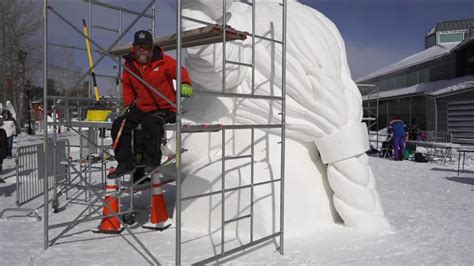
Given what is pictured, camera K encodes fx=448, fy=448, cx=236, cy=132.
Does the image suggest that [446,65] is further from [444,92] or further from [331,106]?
[331,106]

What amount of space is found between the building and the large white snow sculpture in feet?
43.9

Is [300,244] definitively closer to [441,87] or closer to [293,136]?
[293,136]

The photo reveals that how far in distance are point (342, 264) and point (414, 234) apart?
6.17 ft

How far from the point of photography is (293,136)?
638cm

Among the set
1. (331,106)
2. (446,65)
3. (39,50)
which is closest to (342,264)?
(331,106)

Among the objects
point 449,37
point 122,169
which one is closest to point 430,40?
point 449,37

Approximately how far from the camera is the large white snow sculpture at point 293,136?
6.04 meters

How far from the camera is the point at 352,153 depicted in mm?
6320

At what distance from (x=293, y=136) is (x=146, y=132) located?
90.0 inches

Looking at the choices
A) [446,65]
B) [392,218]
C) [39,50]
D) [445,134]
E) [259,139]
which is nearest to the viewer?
[259,139]

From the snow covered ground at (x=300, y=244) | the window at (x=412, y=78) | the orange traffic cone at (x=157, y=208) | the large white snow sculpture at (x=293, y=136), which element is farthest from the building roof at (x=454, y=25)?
the orange traffic cone at (x=157, y=208)

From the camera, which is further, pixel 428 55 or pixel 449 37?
pixel 449 37

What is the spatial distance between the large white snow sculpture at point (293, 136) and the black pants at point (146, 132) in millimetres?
1103

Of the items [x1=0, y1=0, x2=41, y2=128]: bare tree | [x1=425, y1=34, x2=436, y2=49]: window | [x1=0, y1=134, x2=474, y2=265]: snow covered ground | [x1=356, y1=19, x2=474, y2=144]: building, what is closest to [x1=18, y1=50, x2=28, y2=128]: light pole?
[x1=0, y1=0, x2=41, y2=128]: bare tree
